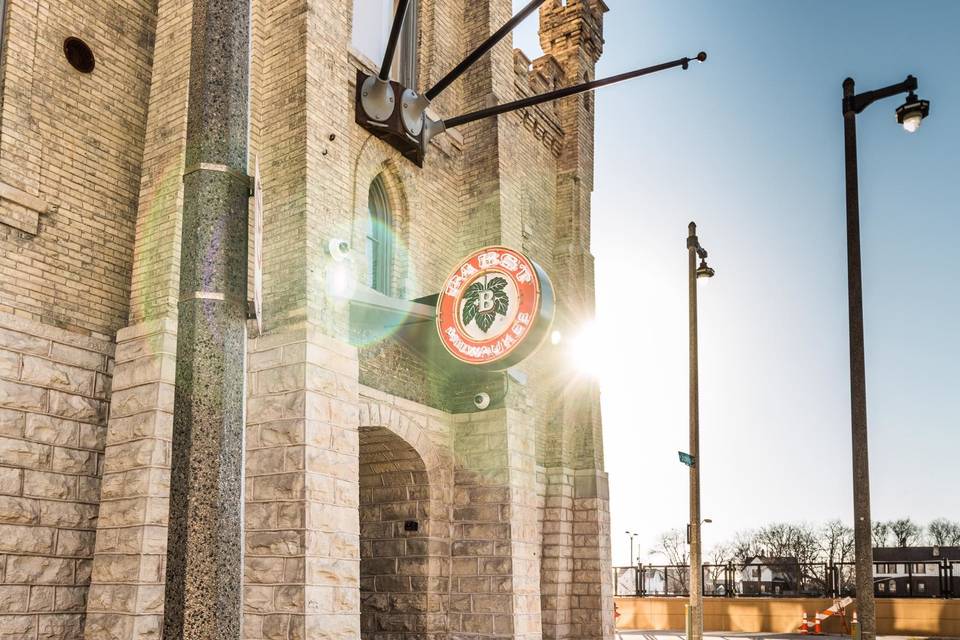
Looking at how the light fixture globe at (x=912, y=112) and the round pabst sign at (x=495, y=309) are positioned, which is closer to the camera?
the light fixture globe at (x=912, y=112)

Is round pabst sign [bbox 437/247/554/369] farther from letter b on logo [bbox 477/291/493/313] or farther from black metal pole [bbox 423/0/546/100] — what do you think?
black metal pole [bbox 423/0/546/100]

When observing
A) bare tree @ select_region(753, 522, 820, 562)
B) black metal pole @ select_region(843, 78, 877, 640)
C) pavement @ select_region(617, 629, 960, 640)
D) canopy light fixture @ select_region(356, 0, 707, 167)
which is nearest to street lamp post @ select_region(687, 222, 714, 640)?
black metal pole @ select_region(843, 78, 877, 640)

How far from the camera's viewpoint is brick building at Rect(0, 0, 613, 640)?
11.0 metres

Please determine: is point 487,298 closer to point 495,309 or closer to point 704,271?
point 495,309

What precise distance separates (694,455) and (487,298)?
8.19m

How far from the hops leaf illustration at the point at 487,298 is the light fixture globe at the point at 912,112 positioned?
6.05 m

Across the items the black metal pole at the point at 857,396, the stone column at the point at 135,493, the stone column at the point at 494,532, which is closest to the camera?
the stone column at the point at 135,493

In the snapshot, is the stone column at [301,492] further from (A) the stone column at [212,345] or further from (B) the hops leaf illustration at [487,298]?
(A) the stone column at [212,345]

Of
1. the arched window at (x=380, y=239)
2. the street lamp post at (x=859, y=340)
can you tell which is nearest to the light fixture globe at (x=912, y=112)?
the street lamp post at (x=859, y=340)

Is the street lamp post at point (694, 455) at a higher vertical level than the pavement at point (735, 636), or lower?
higher

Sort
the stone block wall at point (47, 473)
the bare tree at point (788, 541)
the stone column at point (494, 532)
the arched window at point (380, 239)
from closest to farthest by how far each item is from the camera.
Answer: the stone block wall at point (47, 473) < the stone column at point (494, 532) < the arched window at point (380, 239) < the bare tree at point (788, 541)

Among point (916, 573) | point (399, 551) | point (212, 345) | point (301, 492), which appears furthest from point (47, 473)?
point (916, 573)

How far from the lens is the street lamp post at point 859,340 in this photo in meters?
11.6

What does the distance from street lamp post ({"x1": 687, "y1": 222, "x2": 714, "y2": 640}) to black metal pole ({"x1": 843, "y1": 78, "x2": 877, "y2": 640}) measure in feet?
24.2
